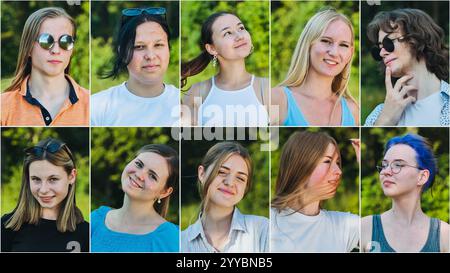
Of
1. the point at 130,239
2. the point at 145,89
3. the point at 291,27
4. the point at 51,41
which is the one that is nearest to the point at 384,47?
the point at 291,27

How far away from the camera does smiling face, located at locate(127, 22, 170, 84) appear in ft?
45.4

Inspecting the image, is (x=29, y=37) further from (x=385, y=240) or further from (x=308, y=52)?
(x=385, y=240)

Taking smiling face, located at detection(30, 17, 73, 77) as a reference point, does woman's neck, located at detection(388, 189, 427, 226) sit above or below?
below

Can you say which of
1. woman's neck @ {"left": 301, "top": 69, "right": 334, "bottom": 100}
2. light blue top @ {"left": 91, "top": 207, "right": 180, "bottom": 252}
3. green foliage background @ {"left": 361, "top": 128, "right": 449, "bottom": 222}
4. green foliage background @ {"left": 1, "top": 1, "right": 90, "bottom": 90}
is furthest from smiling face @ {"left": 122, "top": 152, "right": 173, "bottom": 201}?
green foliage background @ {"left": 361, "top": 128, "right": 449, "bottom": 222}

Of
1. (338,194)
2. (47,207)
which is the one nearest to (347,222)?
(338,194)

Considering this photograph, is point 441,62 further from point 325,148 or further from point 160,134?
point 160,134

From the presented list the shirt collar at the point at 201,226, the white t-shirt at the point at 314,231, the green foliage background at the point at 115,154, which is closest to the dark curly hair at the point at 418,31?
the white t-shirt at the point at 314,231

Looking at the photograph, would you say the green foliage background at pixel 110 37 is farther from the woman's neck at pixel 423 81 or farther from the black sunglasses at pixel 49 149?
the woman's neck at pixel 423 81

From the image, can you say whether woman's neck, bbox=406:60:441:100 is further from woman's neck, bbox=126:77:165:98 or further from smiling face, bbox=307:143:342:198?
woman's neck, bbox=126:77:165:98

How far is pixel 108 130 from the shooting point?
13.9m

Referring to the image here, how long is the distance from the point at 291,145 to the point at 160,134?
1067mm

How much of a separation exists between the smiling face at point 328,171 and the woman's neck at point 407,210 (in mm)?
517

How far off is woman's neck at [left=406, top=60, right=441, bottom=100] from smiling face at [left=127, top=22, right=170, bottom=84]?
1986 millimetres

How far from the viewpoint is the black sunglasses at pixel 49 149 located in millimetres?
13898
